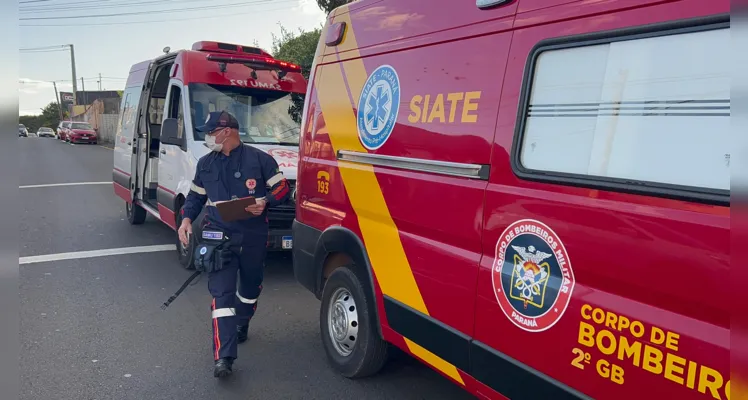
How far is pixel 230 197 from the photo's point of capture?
402 cm

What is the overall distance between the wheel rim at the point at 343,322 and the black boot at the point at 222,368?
728 mm

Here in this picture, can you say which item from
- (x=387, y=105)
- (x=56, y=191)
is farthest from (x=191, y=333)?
(x=56, y=191)

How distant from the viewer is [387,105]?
3283 mm

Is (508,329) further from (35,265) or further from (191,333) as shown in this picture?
(35,265)

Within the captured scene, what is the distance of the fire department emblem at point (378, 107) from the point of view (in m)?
3.24

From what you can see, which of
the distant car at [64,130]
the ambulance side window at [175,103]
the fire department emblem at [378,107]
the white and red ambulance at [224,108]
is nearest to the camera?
the fire department emblem at [378,107]

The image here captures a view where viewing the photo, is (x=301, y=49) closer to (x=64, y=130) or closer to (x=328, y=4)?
(x=328, y=4)

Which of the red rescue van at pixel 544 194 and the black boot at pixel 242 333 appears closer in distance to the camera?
the red rescue van at pixel 544 194

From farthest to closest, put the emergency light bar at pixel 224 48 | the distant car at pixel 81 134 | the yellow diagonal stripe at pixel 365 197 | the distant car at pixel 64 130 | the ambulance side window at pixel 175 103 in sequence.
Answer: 1. the distant car at pixel 64 130
2. the distant car at pixel 81 134
3. the emergency light bar at pixel 224 48
4. the ambulance side window at pixel 175 103
5. the yellow diagonal stripe at pixel 365 197

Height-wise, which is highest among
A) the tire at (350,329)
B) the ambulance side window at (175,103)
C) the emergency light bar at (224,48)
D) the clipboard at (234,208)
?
the emergency light bar at (224,48)

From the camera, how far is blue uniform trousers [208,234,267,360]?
3.83 metres

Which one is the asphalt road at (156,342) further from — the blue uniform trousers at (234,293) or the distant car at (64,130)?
the distant car at (64,130)

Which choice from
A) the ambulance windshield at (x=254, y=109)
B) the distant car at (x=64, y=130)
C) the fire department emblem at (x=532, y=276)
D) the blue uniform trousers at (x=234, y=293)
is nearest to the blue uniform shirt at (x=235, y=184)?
the blue uniform trousers at (x=234, y=293)

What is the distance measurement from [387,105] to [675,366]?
2.06 metres
